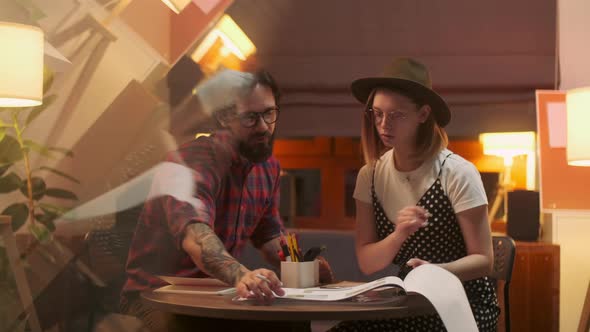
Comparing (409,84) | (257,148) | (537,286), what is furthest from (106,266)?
(537,286)

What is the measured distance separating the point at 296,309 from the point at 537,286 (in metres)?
1.13

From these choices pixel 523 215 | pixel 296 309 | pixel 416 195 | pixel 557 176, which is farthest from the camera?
pixel 557 176

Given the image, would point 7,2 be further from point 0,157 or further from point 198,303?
point 198,303

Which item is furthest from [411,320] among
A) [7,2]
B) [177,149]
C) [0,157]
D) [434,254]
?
[7,2]

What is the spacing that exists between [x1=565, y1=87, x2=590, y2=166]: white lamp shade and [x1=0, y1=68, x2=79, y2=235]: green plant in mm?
1279

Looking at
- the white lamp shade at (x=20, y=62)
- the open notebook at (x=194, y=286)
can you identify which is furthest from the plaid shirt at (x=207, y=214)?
the white lamp shade at (x=20, y=62)

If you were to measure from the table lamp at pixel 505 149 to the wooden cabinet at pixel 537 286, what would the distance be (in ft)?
1.20

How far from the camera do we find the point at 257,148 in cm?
144

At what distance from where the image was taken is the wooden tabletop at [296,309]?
1.04 m

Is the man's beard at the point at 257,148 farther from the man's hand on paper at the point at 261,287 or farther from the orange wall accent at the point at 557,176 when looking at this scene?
the orange wall accent at the point at 557,176

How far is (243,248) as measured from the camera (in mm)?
1447

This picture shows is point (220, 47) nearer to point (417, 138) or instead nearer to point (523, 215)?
point (417, 138)

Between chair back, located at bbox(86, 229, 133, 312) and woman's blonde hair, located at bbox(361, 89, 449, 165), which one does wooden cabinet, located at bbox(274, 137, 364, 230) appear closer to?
woman's blonde hair, located at bbox(361, 89, 449, 165)

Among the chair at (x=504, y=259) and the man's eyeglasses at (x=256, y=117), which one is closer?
the man's eyeglasses at (x=256, y=117)
